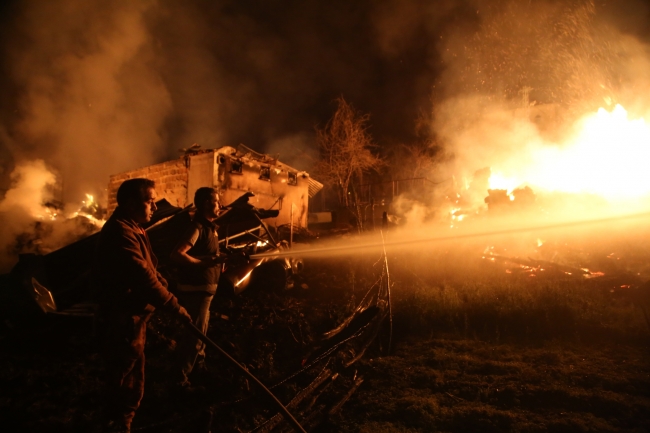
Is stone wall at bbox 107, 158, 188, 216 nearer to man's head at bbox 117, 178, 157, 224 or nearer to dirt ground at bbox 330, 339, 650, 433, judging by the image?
dirt ground at bbox 330, 339, 650, 433

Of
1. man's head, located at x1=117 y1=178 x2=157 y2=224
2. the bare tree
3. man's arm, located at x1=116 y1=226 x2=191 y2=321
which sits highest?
the bare tree

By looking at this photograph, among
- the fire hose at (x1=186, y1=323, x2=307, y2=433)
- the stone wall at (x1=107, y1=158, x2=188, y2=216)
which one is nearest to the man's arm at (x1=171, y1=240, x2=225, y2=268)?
the fire hose at (x1=186, y1=323, x2=307, y2=433)

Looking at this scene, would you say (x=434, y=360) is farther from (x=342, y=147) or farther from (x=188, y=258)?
(x=342, y=147)

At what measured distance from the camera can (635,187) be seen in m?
12.6

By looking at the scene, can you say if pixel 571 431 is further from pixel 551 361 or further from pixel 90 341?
pixel 90 341

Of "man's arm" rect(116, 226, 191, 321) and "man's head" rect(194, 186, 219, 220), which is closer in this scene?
"man's arm" rect(116, 226, 191, 321)

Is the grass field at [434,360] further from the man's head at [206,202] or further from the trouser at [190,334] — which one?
the man's head at [206,202]

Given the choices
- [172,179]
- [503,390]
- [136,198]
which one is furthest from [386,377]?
[172,179]

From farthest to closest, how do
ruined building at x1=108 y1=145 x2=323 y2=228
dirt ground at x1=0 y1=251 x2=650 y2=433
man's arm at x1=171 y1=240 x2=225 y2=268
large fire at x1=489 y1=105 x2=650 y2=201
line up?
1. ruined building at x1=108 y1=145 x2=323 y2=228
2. large fire at x1=489 y1=105 x2=650 y2=201
3. man's arm at x1=171 y1=240 x2=225 y2=268
4. dirt ground at x1=0 y1=251 x2=650 y2=433

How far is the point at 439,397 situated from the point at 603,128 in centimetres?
1644

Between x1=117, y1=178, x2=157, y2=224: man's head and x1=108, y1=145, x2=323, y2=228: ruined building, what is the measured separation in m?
10.5

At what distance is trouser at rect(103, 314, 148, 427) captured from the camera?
2.82 meters

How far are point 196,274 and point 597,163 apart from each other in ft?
56.2

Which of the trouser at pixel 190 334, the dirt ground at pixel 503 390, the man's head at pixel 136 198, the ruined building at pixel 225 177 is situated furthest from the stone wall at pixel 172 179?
the man's head at pixel 136 198
